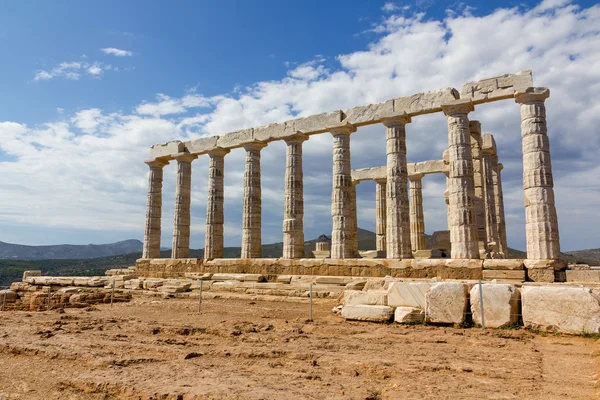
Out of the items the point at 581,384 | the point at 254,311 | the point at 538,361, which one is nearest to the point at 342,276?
the point at 254,311

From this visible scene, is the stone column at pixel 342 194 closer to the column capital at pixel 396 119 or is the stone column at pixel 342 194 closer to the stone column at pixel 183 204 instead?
the column capital at pixel 396 119

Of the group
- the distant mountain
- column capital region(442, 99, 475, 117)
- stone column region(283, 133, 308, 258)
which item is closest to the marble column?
column capital region(442, 99, 475, 117)

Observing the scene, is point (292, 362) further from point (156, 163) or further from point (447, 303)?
point (156, 163)

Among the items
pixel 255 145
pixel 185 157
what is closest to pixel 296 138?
pixel 255 145

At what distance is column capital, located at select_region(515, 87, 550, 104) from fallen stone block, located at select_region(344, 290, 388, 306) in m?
10.3

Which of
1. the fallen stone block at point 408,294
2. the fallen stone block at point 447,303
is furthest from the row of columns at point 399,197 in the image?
the fallen stone block at point 447,303

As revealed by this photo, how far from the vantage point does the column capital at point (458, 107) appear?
57.6 feet

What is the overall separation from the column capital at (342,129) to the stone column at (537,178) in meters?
7.36

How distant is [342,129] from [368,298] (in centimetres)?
1113

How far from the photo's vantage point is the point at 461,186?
17531 mm

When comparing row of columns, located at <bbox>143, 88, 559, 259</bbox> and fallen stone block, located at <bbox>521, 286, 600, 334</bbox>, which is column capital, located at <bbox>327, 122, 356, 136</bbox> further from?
fallen stone block, located at <bbox>521, 286, 600, 334</bbox>

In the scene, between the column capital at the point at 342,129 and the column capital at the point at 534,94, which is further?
the column capital at the point at 342,129

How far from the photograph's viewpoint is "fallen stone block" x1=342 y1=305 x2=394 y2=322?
35.2 ft

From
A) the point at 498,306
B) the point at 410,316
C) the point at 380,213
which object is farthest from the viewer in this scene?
the point at 380,213
